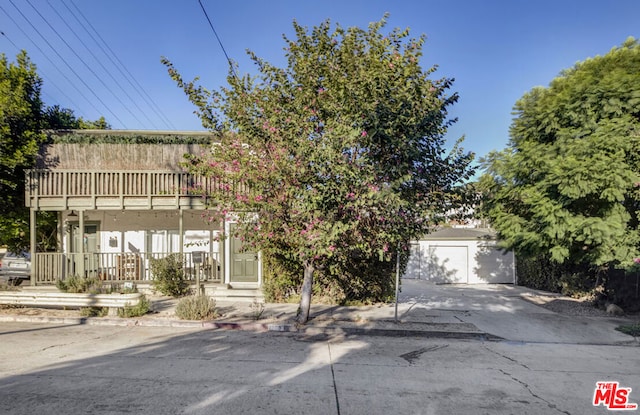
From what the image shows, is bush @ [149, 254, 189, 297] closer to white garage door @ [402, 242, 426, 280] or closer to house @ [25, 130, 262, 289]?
house @ [25, 130, 262, 289]

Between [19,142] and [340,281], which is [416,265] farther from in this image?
[19,142]

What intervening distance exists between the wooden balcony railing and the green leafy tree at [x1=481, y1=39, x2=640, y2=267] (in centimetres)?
968

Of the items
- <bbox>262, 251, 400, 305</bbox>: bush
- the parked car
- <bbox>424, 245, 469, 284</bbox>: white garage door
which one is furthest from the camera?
<bbox>424, 245, 469, 284</bbox>: white garage door

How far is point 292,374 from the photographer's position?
5.69 m

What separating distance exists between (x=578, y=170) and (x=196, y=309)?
9.95m

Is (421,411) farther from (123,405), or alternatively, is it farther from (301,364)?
(123,405)

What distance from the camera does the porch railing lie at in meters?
13.1

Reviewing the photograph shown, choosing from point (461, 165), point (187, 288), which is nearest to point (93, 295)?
point (187, 288)

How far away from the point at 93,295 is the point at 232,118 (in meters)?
5.98

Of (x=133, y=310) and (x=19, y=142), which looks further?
(x=19, y=142)

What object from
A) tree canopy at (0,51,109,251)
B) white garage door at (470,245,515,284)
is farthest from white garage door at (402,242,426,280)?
tree canopy at (0,51,109,251)

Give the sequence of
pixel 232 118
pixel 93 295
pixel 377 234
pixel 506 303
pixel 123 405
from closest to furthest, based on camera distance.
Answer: pixel 123 405 → pixel 377 234 → pixel 232 118 → pixel 93 295 → pixel 506 303

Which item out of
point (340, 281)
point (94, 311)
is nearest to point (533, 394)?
point (340, 281)

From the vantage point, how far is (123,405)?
4426mm
